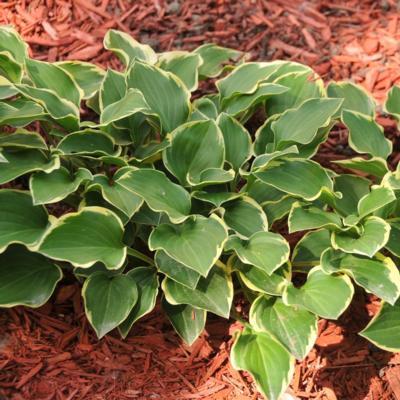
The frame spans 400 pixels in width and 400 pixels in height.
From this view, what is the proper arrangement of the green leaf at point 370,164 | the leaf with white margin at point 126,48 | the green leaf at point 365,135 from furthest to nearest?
the leaf with white margin at point 126,48 < the green leaf at point 365,135 < the green leaf at point 370,164

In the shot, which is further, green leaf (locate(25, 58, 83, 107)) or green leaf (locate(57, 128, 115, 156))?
green leaf (locate(25, 58, 83, 107))

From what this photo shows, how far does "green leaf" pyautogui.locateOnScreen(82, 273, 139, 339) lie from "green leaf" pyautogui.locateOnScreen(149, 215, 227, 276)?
242 millimetres

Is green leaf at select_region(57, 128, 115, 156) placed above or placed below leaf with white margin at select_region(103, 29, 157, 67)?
below

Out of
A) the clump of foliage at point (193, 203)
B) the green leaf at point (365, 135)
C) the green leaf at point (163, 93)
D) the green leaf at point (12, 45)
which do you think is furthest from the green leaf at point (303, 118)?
the green leaf at point (12, 45)

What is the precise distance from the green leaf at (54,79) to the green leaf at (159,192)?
2.01 feet

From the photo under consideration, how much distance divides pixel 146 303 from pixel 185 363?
32 centimetres

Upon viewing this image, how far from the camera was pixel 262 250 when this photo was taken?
93.5 inches

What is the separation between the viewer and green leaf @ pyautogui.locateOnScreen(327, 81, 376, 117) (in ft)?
9.64

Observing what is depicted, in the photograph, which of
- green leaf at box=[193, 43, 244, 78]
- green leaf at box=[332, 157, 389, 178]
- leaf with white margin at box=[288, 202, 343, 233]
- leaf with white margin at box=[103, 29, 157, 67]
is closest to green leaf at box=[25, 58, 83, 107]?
leaf with white margin at box=[103, 29, 157, 67]

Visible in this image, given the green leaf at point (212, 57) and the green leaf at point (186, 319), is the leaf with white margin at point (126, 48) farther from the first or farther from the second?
the green leaf at point (186, 319)

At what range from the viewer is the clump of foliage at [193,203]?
7.54 feet

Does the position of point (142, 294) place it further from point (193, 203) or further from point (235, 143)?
point (235, 143)

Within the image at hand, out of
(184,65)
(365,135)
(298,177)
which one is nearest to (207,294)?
(298,177)

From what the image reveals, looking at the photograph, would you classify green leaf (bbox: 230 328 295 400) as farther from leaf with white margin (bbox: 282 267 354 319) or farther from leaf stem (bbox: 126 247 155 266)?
leaf stem (bbox: 126 247 155 266)
